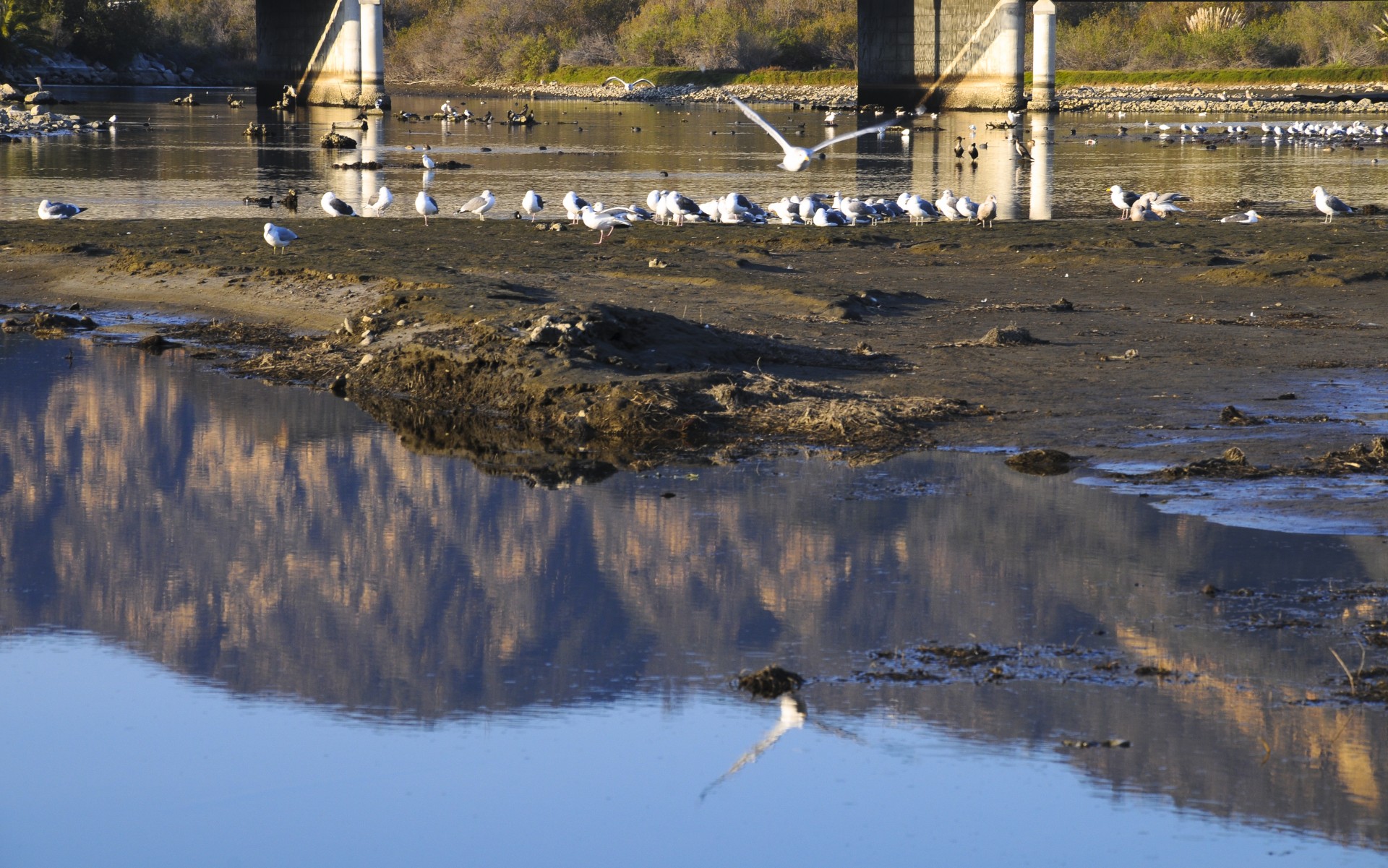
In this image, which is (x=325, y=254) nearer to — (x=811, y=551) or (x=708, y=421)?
(x=708, y=421)

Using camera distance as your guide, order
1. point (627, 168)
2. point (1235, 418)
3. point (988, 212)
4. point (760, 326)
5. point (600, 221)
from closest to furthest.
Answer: point (1235, 418), point (760, 326), point (600, 221), point (988, 212), point (627, 168)

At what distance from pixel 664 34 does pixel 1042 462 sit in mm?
87289

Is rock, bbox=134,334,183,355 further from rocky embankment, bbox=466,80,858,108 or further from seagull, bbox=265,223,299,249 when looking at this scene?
rocky embankment, bbox=466,80,858,108

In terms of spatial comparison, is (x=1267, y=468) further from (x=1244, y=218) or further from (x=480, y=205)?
(x=480, y=205)

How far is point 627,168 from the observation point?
33.2m

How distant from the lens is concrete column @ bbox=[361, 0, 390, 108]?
2581 inches

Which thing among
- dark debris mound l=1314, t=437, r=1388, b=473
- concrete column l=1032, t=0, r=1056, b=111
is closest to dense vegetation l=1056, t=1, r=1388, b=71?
concrete column l=1032, t=0, r=1056, b=111

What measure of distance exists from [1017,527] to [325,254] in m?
9.69

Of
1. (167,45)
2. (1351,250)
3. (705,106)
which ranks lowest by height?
(1351,250)

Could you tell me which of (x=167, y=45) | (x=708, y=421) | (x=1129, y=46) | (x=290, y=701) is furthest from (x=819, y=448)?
(x=167, y=45)

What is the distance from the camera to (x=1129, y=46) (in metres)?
84.1

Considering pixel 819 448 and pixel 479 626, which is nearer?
pixel 479 626

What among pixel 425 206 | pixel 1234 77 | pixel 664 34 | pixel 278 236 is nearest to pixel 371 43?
pixel 664 34

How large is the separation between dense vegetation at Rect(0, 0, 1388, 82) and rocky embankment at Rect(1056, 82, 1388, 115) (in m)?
6.38
